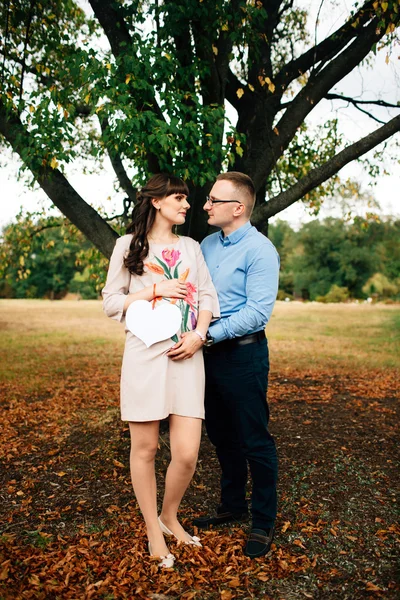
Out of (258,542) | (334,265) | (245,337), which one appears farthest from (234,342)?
(334,265)

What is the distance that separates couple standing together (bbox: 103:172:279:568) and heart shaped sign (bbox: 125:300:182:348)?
68 mm

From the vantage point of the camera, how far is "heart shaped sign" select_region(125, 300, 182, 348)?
10.3 feet

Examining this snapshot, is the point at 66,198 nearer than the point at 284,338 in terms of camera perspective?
Yes

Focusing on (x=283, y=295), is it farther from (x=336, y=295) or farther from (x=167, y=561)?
(x=167, y=561)

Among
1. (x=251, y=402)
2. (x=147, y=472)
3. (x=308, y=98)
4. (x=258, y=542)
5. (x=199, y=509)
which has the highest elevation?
(x=308, y=98)

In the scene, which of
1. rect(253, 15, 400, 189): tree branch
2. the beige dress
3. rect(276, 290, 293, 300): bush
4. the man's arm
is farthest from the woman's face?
rect(276, 290, 293, 300): bush

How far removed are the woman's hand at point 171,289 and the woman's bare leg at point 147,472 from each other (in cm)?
76

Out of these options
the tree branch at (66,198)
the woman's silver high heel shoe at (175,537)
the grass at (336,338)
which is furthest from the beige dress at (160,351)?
the grass at (336,338)

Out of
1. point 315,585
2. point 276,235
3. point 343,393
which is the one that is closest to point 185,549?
point 315,585

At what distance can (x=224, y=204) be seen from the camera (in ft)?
11.8

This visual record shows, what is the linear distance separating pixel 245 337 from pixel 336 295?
41335 millimetres

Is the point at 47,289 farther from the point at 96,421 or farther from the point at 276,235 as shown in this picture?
the point at 96,421

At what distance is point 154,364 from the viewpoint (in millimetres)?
3178

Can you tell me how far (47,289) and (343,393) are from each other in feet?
164
